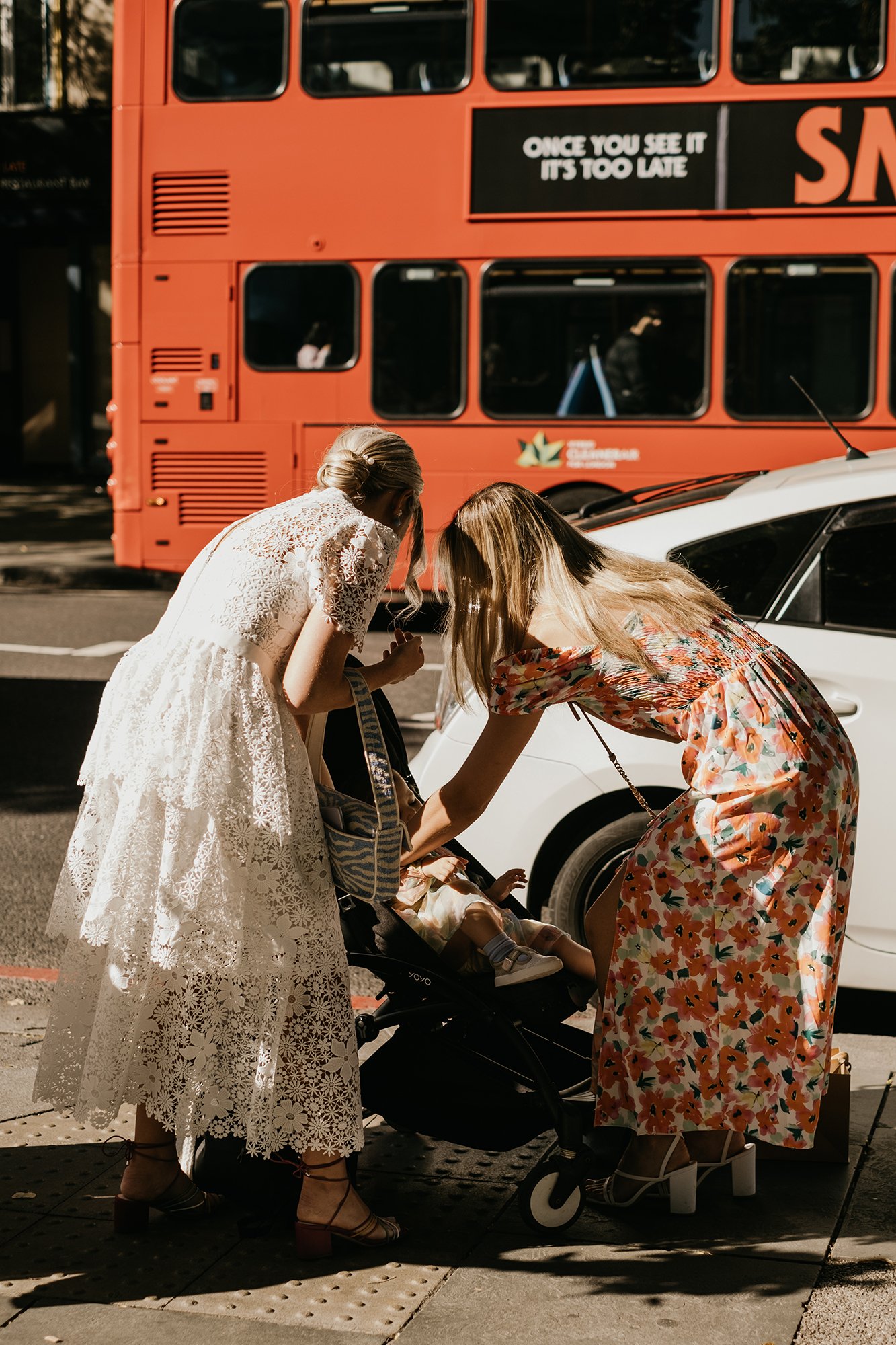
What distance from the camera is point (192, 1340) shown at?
9.80 ft

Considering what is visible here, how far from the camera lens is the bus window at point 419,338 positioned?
11.9 metres

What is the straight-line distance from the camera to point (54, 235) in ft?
80.1

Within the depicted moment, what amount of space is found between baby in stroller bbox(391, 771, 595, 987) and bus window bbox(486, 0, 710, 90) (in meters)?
8.86

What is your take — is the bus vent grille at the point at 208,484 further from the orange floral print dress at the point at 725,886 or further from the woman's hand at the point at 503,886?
the orange floral print dress at the point at 725,886

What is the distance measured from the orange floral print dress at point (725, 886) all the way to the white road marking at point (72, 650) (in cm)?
833

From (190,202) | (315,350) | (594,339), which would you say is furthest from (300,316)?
(594,339)

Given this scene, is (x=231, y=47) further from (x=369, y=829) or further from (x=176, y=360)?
(x=369, y=829)

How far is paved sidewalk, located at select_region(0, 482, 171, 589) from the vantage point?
50.4 feet

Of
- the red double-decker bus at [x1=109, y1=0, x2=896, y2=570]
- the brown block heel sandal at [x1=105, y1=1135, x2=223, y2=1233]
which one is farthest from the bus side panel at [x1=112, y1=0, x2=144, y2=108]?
the brown block heel sandal at [x1=105, y1=1135, x2=223, y2=1233]

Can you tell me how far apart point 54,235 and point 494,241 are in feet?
48.5

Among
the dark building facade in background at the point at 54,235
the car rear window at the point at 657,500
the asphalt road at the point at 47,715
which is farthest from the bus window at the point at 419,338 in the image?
the dark building facade in background at the point at 54,235

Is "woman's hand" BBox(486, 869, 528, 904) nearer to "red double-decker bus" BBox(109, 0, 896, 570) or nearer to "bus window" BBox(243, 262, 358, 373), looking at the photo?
"red double-decker bus" BBox(109, 0, 896, 570)

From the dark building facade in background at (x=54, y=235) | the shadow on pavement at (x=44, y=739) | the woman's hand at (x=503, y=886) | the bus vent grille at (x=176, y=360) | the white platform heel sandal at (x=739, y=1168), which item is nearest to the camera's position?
the white platform heel sandal at (x=739, y=1168)

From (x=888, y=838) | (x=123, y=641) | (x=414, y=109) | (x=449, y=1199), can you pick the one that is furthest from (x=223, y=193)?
(x=449, y=1199)
